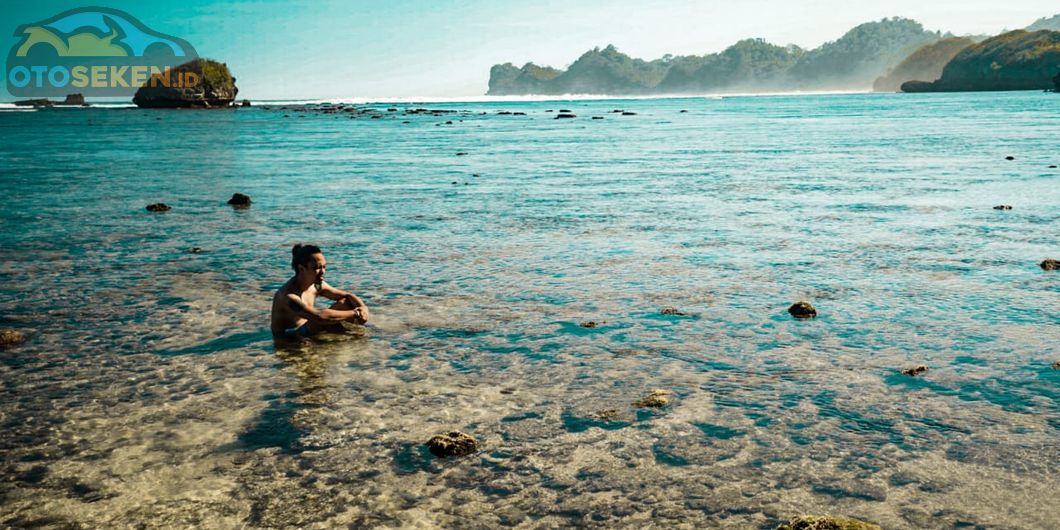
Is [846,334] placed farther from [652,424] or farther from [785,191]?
[785,191]

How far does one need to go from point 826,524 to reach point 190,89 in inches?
7339

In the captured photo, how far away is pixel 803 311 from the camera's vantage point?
10.0 meters

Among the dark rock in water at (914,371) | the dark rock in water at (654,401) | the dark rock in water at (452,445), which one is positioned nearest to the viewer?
the dark rock in water at (452,445)

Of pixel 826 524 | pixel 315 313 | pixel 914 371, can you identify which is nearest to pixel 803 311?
pixel 914 371

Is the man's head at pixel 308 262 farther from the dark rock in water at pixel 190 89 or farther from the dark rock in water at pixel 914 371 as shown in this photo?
the dark rock in water at pixel 190 89

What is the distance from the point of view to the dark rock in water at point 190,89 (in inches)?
6722

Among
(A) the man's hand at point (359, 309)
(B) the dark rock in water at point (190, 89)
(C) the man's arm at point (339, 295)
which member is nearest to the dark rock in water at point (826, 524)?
(A) the man's hand at point (359, 309)

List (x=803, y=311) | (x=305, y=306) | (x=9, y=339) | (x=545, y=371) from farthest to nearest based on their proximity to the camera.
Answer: (x=803, y=311) < (x=305, y=306) < (x=9, y=339) < (x=545, y=371)

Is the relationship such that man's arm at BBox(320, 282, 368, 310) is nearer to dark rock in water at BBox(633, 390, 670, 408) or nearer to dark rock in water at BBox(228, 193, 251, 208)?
dark rock in water at BBox(633, 390, 670, 408)

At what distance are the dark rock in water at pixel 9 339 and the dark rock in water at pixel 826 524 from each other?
8630mm

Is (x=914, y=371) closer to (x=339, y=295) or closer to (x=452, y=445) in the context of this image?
(x=452, y=445)

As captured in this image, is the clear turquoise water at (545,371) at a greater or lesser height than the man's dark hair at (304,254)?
lesser

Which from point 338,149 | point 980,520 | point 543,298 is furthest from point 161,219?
point 338,149

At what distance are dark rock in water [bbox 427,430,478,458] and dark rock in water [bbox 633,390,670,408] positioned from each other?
1734mm
